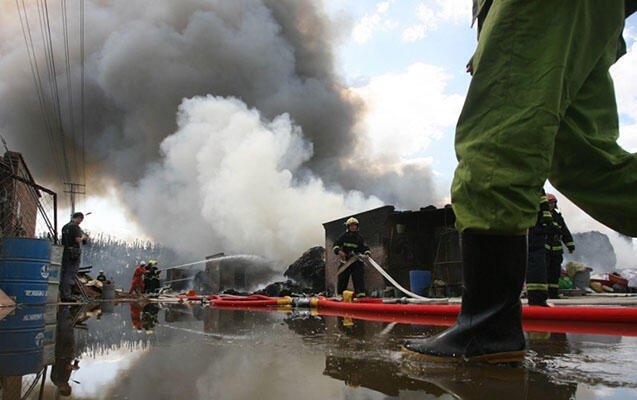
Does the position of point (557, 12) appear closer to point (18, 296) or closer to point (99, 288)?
point (18, 296)

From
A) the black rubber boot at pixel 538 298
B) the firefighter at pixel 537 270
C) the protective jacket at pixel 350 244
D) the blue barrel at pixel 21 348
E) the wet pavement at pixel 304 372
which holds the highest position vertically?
the protective jacket at pixel 350 244

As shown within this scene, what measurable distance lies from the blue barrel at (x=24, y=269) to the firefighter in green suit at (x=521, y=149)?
17.3ft

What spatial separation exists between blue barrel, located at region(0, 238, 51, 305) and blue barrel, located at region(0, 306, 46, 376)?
2.78 m

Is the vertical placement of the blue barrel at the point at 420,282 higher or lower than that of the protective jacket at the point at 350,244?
lower

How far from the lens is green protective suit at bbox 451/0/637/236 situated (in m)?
1.24

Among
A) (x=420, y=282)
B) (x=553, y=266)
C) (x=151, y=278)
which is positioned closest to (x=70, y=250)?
(x=553, y=266)

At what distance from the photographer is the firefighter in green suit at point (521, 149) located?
4.08 ft

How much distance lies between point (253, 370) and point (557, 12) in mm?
1357

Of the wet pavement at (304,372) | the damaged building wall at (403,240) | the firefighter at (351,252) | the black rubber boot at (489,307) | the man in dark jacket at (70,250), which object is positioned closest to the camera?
the wet pavement at (304,372)

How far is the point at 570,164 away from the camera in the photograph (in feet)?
4.76

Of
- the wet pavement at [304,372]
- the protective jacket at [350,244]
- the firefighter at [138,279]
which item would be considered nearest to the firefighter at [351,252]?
the protective jacket at [350,244]

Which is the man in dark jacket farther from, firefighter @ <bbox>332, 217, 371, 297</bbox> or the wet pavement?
the wet pavement

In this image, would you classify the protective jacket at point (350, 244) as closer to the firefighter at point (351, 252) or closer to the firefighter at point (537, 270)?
the firefighter at point (351, 252)

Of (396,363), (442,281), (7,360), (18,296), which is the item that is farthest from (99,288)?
(396,363)
